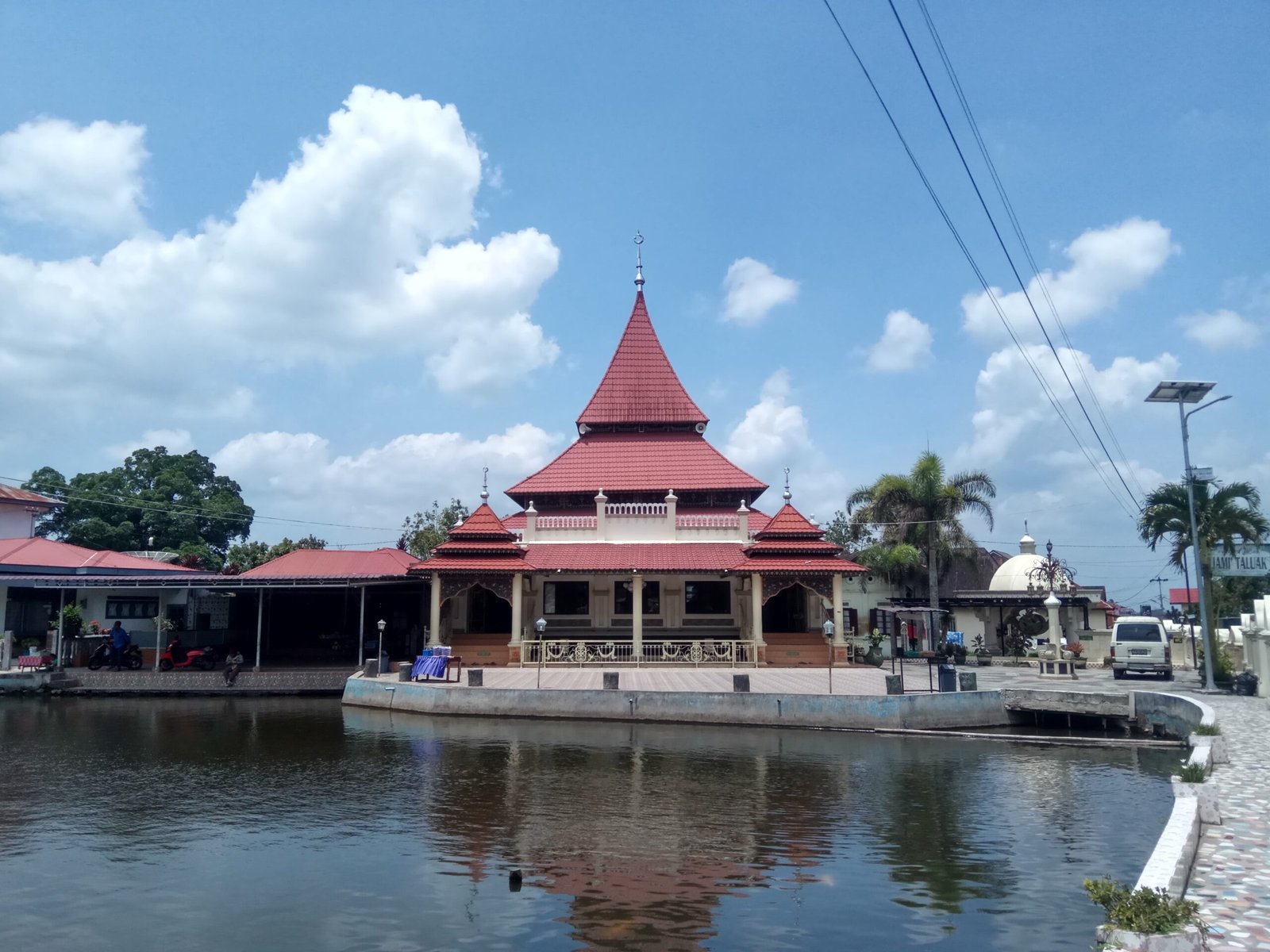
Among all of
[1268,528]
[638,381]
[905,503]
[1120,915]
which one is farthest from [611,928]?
[905,503]

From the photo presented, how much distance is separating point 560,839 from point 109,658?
23641 millimetres

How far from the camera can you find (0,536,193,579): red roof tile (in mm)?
33531

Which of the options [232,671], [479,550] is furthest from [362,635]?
[479,550]

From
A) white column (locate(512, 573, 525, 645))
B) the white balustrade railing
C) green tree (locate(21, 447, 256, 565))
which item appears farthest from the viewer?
green tree (locate(21, 447, 256, 565))

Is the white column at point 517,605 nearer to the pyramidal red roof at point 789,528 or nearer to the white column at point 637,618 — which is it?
the white column at point 637,618

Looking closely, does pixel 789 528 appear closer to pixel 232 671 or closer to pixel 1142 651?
pixel 1142 651

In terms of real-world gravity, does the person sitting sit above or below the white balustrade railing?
below

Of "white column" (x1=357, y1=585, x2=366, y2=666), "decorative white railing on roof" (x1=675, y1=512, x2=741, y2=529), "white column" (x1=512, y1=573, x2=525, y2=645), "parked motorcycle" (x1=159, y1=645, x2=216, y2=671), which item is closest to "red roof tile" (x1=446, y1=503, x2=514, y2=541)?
"white column" (x1=512, y1=573, x2=525, y2=645)

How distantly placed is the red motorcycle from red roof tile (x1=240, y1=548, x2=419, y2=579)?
2.80 metres

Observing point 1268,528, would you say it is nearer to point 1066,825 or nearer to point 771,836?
point 1066,825

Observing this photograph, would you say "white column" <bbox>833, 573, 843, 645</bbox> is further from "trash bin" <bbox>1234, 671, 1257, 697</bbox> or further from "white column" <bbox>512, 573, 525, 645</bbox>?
"trash bin" <bbox>1234, 671, 1257, 697</bbox>

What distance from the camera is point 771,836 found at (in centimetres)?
1159

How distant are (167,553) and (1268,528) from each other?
49.1m

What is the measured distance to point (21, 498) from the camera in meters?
45.1
